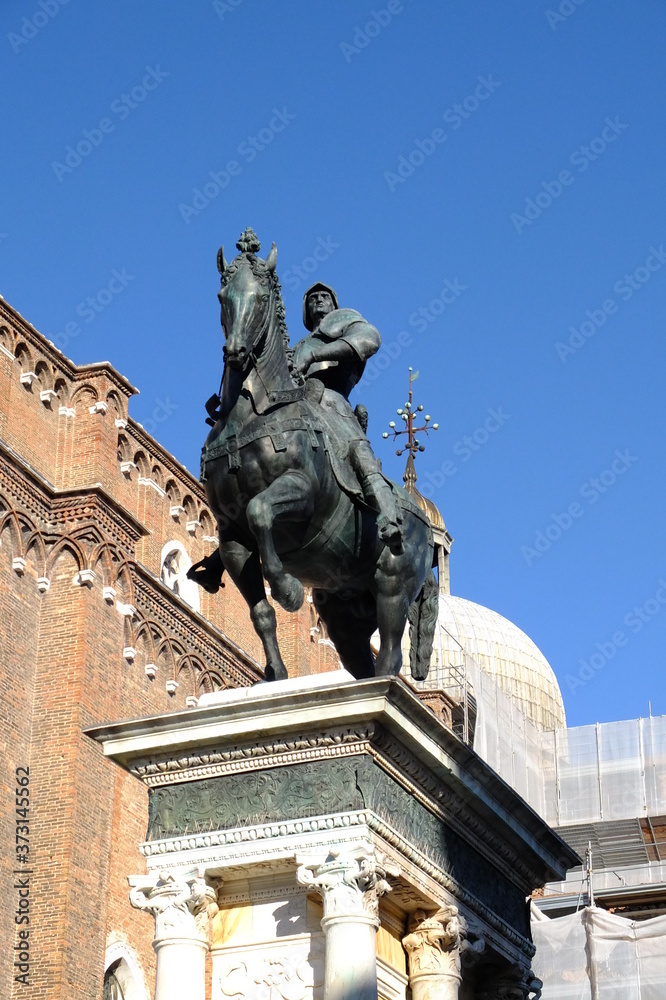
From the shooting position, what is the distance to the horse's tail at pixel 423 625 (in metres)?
10.0

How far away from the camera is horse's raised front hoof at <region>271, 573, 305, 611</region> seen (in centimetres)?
884

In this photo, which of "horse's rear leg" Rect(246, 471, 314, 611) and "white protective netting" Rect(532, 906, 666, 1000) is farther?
"white protective netting" Rect(532, 906, 666, 1000)

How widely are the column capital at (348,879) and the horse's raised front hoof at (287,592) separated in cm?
128

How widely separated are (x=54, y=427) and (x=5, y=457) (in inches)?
77.5

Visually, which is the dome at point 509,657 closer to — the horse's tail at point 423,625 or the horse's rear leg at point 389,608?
the horse's tail at point 423,625

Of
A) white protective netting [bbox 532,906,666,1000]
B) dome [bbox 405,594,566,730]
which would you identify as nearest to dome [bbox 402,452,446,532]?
dome [bbox 405,594,566,730]

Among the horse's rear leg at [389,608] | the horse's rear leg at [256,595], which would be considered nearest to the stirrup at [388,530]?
the horse's rear leg at [389,608]

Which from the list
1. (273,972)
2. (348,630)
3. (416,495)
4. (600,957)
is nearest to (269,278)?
(348,630)

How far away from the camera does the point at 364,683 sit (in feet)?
27.3

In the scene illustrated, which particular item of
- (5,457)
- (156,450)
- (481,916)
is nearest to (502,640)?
(156,450)

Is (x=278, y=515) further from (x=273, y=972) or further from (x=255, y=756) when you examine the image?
(x=273, y=972)

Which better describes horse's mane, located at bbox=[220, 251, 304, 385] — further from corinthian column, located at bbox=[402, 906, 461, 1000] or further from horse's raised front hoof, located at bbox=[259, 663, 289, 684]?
corinthian column, located at bbox=[402, 906, 461, 1000]

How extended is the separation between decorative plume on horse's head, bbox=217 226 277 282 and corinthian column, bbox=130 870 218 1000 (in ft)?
10.3

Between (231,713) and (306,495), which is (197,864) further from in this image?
(306,495)
